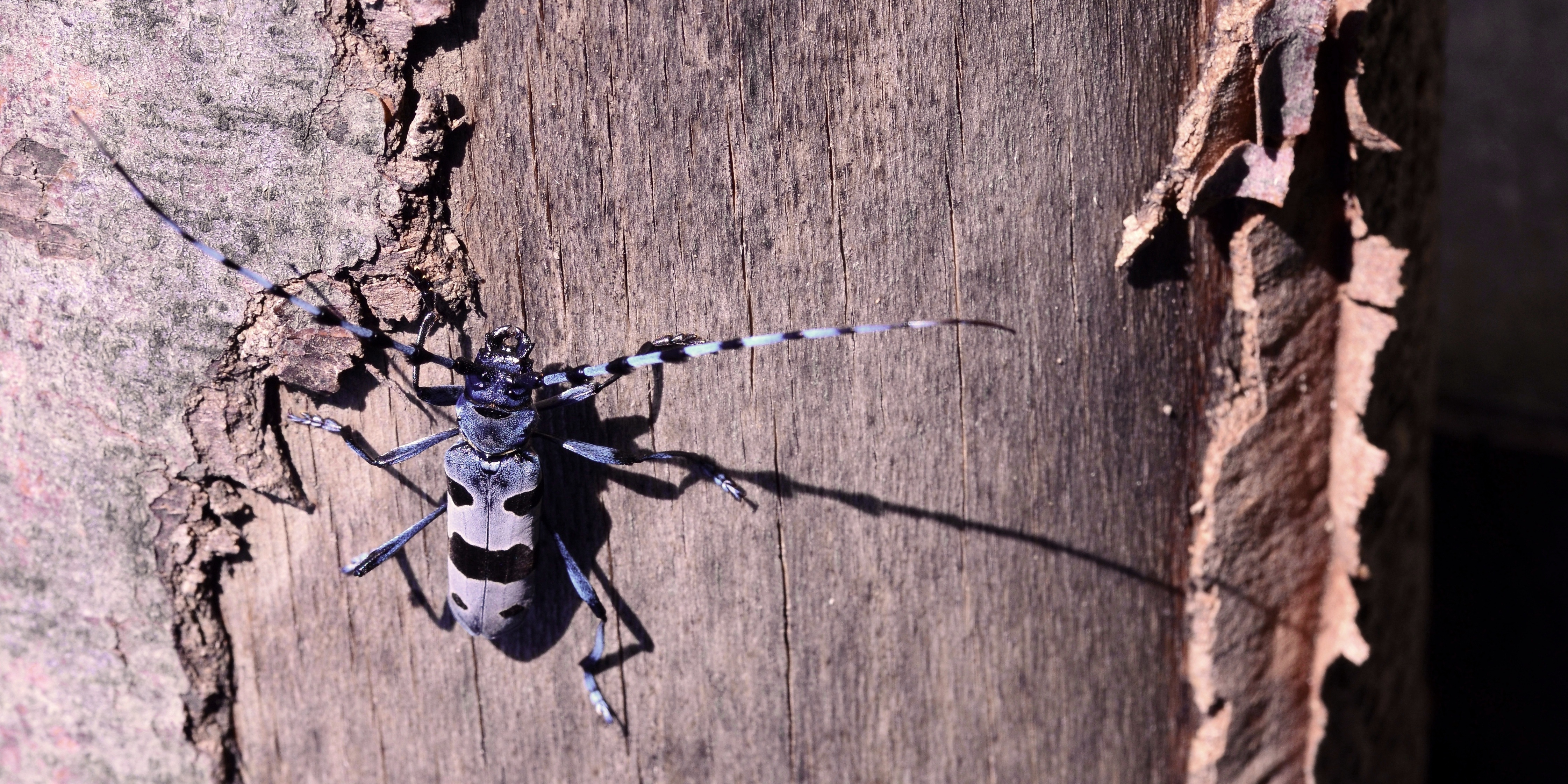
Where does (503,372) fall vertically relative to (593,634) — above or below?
above

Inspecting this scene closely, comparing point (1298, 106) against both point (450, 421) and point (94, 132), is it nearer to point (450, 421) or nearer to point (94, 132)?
point (450, 421)

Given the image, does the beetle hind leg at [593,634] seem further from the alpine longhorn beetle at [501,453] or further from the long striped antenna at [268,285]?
the long striped antenna at [268,285]

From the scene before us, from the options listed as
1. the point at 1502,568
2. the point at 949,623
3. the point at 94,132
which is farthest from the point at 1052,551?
the point at 1502,568

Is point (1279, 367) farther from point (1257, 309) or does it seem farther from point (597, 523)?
point (597, 523)

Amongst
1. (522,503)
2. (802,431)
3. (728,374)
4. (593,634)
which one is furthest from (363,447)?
(802,431)

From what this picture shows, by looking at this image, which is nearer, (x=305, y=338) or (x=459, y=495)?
(x=305, y=338)

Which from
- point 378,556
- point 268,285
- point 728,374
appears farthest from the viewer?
point 378,556

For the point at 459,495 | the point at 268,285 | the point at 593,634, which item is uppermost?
the point at 268,285
